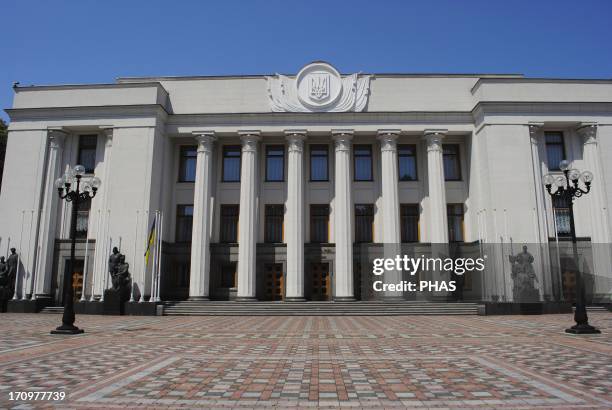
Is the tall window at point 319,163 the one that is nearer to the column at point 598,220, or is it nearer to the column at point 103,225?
the column at point 103,225

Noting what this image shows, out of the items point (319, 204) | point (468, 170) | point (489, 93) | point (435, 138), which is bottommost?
point (319, 204)

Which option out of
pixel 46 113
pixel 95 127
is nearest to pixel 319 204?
pixel 95 127

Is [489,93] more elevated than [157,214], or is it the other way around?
[489,93]

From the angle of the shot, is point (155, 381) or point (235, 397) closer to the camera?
point (235, 397)

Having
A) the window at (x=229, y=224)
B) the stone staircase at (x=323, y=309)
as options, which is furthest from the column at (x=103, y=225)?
the window at (x=229, y=224)

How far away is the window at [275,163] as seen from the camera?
27.7m

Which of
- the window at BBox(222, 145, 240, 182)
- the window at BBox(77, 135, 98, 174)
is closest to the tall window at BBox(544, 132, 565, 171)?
the window at BBox(222, 145, 240, 182)

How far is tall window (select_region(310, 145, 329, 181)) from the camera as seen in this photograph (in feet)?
90.7

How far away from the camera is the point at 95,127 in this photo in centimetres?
2595

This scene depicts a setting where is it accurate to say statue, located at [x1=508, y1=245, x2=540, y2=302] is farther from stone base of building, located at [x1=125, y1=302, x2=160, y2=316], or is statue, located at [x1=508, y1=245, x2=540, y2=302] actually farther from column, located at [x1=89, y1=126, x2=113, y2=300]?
column, located at [x1=89, y1=126, x2=113, y2=300]

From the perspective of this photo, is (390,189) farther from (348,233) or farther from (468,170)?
(468,170)

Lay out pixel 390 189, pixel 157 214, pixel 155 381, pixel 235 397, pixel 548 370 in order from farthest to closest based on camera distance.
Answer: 1. pixel 390 189
2. pixel 157 214
3. pixel 548 370
4. pixel 155 381
5. pixel 235 397

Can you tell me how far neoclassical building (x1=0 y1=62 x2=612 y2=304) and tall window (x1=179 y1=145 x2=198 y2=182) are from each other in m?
0.09

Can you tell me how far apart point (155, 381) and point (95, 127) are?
76.7ft
